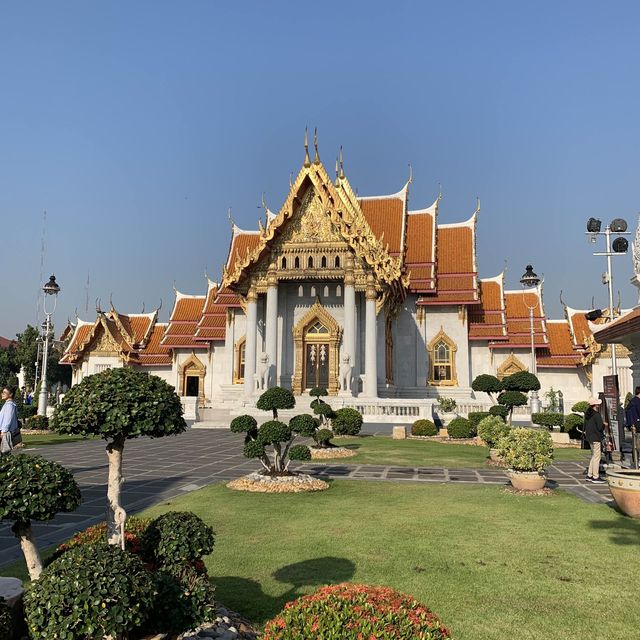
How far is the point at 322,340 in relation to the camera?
29984 millimetres

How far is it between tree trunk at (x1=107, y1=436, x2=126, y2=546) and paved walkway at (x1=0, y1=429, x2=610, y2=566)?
2.75 metres

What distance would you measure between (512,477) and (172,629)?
25.0ft

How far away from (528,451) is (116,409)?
8012mm

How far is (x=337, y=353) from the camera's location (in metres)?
29.5

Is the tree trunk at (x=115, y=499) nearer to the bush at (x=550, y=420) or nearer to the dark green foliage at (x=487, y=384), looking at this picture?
the dark green foliage at (x=487, y=384)

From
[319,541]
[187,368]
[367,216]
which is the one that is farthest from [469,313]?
[319,541]

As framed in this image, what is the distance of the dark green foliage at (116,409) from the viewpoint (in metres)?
3.84

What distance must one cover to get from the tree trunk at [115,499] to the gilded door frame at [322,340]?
24928 mm

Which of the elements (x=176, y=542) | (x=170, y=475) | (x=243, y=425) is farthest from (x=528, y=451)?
(x=176, y=542)

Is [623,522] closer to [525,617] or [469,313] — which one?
[525,617]

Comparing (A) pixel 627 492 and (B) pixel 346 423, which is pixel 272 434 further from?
(B) pixel 346 423

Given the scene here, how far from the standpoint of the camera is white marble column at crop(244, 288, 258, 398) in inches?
1121

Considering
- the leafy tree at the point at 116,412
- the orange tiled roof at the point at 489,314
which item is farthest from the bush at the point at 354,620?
the orange tiled roof at the point at 489,314

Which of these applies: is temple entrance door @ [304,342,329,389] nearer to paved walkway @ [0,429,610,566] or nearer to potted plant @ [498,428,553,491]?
paved walkway @ [0,429,610,566]
